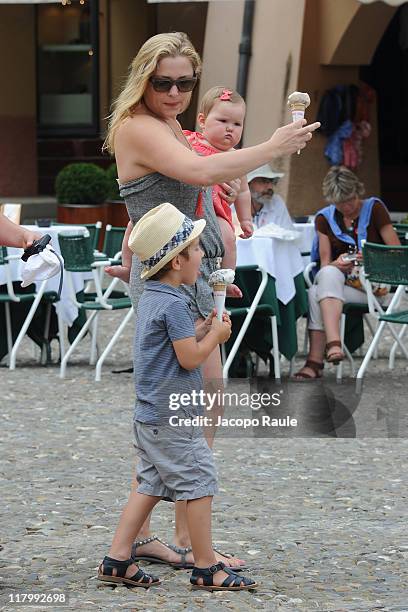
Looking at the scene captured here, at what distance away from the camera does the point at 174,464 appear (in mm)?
4289

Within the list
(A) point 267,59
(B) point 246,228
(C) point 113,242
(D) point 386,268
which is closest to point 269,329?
(D) point 386,268

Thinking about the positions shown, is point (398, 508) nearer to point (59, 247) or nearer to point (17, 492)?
A: point (17, 492)

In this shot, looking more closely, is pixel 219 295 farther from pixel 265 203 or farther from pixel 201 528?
pixel 265 203

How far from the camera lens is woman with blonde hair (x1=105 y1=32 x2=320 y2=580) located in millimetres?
4230

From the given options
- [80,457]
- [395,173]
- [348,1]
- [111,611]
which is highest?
[348,1]

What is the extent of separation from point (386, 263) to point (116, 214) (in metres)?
7.14

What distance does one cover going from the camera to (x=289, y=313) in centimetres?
860

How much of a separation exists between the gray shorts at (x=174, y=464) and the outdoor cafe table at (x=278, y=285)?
13.1 feet

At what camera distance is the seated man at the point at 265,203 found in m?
8.97

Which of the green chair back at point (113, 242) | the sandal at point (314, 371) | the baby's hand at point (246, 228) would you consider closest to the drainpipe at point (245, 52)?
the green chair back at point (113, 242)

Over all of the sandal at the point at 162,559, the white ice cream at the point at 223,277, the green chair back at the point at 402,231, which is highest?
the white ice cream at the point at 223,277

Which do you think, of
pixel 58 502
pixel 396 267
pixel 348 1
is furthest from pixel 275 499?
pixel 348 1

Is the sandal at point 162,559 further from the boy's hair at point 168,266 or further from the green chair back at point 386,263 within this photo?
the green chair back at point 386,263

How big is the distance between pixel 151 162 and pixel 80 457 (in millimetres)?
2405
